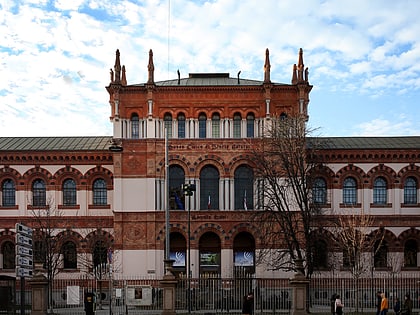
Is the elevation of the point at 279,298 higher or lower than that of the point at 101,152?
lower

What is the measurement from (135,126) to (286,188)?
14.3 meters

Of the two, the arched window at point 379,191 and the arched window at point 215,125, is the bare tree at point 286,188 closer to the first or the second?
the arched window at point 215,125

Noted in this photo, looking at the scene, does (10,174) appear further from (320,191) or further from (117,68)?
(320,191)

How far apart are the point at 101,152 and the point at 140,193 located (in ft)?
19.0

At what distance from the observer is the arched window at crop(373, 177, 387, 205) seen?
52.7 meters

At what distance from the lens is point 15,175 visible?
53.1 meters

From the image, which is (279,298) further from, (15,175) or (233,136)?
(15,175)

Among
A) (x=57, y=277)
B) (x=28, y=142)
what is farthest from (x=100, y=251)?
(x=28, y=142)

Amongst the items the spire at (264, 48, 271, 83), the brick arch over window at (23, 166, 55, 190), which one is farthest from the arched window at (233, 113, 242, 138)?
the brick arch over window at (23, 166, 55, 190)

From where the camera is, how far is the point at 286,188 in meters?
48.9

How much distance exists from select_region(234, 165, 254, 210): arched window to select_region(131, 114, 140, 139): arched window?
9.35 m

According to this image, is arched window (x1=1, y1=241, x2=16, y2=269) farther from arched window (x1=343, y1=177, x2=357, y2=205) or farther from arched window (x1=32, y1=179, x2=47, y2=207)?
arched window (x1=343, y1=177, x2=357, y2=205)

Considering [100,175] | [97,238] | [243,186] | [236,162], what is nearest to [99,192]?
[100,175]

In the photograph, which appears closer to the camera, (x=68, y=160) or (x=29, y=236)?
(x=29, y=236)
